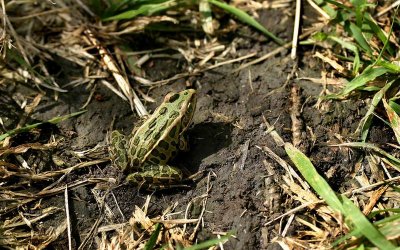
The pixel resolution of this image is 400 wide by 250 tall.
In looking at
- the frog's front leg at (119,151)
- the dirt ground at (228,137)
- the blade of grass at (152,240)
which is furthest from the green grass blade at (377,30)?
the blade of grass at (152,240)

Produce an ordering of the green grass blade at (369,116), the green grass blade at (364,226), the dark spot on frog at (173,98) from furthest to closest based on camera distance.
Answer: the dark spot on frog at (173,98) < the green grass blade at (369,116) < the green grass blade at (364,226)

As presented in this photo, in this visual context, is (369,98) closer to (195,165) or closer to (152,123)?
(195,165)

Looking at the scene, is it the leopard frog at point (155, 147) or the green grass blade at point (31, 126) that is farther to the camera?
the green grass blade at point (31, 126)

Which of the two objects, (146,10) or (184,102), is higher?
(146,10)

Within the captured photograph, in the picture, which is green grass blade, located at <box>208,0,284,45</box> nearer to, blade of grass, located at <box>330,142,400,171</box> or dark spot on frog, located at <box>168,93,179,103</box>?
dark spot on frog, located at <box>168,93,179,103</box>

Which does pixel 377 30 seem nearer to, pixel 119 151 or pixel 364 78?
pixel 364 78

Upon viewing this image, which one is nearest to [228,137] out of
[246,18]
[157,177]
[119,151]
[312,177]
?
[157,177]

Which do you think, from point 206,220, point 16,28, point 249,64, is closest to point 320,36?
point 249,64

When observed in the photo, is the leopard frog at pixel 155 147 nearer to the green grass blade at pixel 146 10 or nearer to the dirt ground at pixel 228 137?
the dirt ground at pixel 228 137
